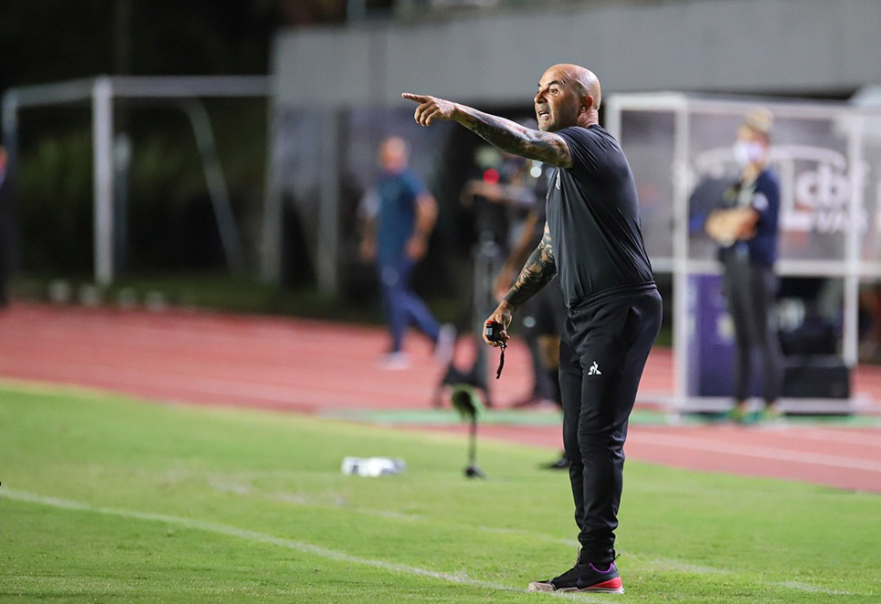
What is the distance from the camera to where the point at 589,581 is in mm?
6887

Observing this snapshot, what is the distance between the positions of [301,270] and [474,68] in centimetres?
637

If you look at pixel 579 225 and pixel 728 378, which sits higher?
pixel 579 225

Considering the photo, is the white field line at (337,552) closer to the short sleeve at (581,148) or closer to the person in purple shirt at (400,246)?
the short sleeve at (581,148)

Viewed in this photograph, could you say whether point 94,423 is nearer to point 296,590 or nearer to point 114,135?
point 296,590

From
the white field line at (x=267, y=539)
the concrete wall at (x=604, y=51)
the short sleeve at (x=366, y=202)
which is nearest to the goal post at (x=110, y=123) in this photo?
the concrete wall at (x=604, y=51)

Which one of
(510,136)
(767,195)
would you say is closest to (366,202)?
(767,195)

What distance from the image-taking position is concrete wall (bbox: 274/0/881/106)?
22.6 metres

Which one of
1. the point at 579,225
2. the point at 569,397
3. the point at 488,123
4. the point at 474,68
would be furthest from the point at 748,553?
the point at 474,68

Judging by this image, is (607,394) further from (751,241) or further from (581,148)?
(751,241)

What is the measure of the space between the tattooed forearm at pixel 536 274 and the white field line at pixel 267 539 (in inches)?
48.0

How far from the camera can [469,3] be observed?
1095 inches

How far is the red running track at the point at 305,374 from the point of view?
1305cm

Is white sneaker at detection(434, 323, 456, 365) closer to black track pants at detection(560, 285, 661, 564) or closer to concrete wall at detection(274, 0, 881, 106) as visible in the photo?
concrete wall at detection(274, 0, 881, 106)

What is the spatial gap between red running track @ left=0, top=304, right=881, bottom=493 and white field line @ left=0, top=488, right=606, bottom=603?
4.56 m
